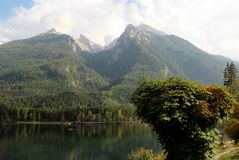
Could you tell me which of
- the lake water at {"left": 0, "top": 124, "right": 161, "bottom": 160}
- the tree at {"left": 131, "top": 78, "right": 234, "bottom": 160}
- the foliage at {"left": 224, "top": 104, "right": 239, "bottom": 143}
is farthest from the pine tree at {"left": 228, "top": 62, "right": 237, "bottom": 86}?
the tree at {"left": 131, "top": 78, "right": 234, "bottom": 160}

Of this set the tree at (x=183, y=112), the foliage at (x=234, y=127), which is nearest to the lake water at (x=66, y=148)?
the foliage at (x=234, y=127)

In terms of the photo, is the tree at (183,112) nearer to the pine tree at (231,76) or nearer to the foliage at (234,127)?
the foliage at (234,127)

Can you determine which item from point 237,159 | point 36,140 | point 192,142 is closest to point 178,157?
point 192,142

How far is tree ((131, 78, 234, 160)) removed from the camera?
31.7m

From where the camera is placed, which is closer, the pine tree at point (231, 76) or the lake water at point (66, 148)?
the pine tree at point (231, 76)

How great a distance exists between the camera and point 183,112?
31.9 metres

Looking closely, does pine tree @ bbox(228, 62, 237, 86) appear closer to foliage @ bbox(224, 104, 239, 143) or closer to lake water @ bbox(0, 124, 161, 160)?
lake water @ bbox(0, 124, 161, 160)

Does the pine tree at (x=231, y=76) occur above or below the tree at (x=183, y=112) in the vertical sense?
above

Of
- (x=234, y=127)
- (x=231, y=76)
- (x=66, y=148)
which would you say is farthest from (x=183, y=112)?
(x=66, y=148)

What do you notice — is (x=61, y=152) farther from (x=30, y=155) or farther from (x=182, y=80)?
(x=182, y=80)

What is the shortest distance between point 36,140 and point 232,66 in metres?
98.4

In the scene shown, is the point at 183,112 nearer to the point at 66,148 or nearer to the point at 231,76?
the point at 231,76

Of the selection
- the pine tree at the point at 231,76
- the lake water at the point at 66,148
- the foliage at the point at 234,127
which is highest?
the pine tree at the point at 231,76

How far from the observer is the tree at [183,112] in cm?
3170
